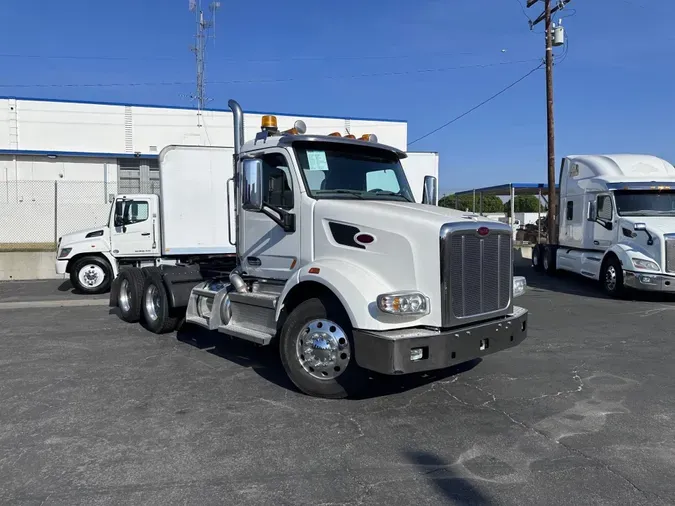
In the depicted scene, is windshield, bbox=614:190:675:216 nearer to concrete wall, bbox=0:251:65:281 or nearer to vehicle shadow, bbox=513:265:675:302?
vehicle shadow, bbox=513:265:675:302

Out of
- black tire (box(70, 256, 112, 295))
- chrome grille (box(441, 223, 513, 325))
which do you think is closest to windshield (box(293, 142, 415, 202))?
chrome grille (box(441, 223, 513, 325))

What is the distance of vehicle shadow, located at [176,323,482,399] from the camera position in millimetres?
5660

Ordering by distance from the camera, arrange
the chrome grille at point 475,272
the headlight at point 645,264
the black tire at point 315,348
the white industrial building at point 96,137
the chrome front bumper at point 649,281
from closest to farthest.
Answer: the chrome grille at point 475,272 < the black tire at point 315,348 < the chrome front bumper at point 649,281 < the headlight at point 645,264 < the white industrial building at point 96,137

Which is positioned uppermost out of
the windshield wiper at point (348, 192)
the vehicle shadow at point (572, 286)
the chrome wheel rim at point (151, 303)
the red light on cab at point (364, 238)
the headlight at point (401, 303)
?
the windshield wiper at point (348, 192)

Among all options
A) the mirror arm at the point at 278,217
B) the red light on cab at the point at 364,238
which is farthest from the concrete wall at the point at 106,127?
the red light on cab at the point at 364,238

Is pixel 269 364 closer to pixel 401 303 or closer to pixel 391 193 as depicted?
pixel 391 193

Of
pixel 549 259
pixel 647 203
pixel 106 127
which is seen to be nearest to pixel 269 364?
pixel 647 203

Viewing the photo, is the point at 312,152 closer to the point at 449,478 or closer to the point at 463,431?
the point at 463,431

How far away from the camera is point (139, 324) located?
9203 millimetres

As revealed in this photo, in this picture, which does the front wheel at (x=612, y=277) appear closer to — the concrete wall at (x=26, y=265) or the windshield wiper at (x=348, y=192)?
the windshield wiper at (x=348, y=192)

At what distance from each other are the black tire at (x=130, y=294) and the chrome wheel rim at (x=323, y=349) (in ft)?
14.7

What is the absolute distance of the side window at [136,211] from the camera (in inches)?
514

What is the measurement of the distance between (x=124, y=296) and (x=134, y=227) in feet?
13.7

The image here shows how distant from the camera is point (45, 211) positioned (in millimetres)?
19141
